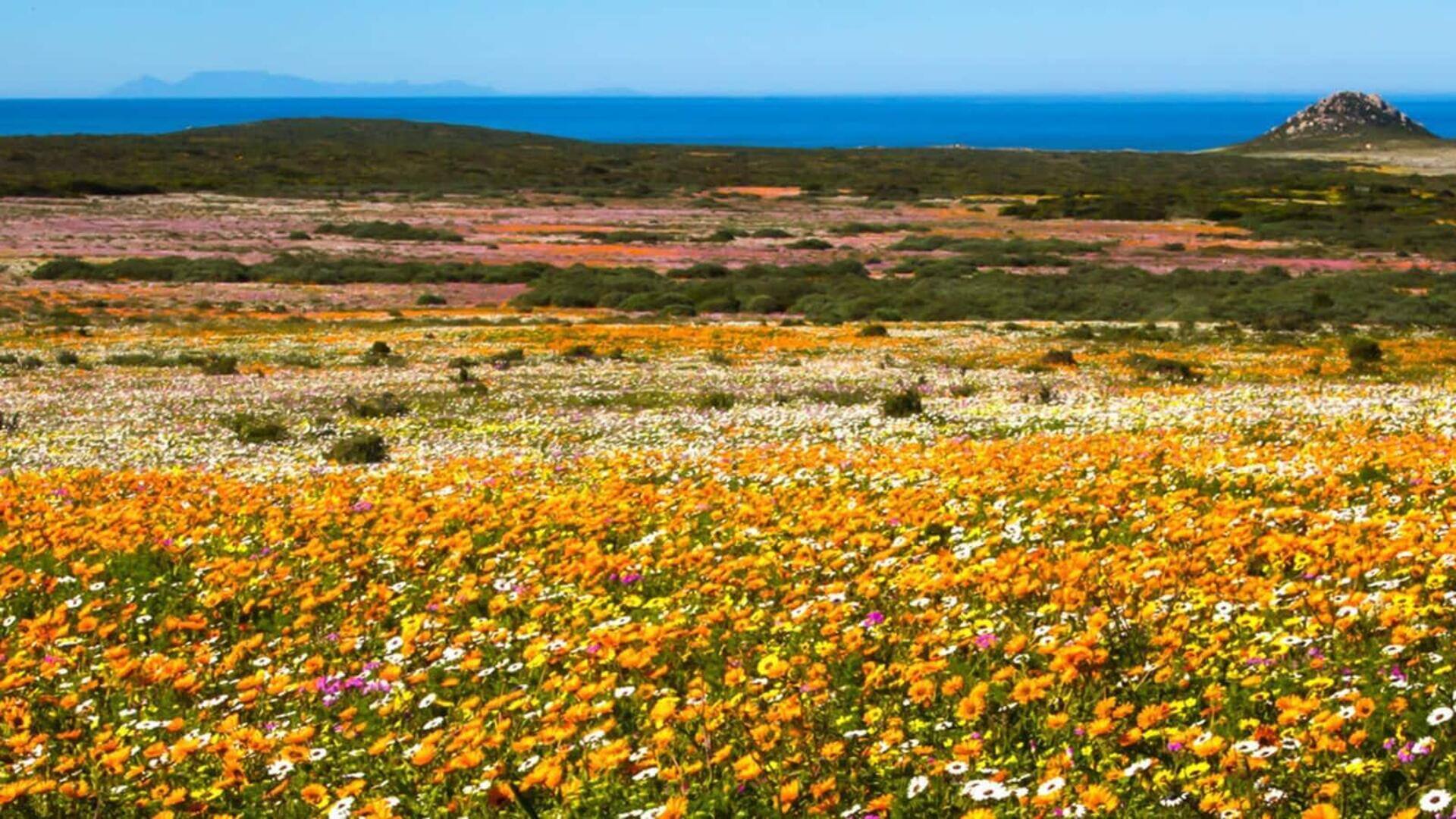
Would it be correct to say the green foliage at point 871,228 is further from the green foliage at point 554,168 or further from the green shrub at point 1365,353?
the green shrub at point 1365,353

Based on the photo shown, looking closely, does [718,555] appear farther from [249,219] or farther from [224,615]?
[249,219]

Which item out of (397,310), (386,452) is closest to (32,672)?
(386,452)

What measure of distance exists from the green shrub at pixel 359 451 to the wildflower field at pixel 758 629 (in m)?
1.28

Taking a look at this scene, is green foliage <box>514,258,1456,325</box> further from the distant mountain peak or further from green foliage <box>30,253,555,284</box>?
the distant mountain peak

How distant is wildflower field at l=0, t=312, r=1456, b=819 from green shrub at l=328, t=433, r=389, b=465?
128 cm

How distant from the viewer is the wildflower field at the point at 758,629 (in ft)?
14.3

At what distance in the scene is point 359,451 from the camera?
1650 centimetres

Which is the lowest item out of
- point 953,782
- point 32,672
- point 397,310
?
point 397,310

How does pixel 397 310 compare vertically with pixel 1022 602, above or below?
below

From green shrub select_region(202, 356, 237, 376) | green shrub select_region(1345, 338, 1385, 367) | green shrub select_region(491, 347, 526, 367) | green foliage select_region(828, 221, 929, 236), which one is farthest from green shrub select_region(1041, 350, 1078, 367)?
green foliage select_region(828, 221, 929, 236)

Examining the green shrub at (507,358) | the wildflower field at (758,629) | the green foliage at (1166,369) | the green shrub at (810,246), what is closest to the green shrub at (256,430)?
the wildflower field at (758,629)

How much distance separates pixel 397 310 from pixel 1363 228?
5702 centimetres

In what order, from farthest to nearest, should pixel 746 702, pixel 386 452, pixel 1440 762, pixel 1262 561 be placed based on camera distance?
pixel 386 452 < pixel 1262 561 < pixel 746 702 < pixel 1440 762

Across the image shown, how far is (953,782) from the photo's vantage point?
444cm
